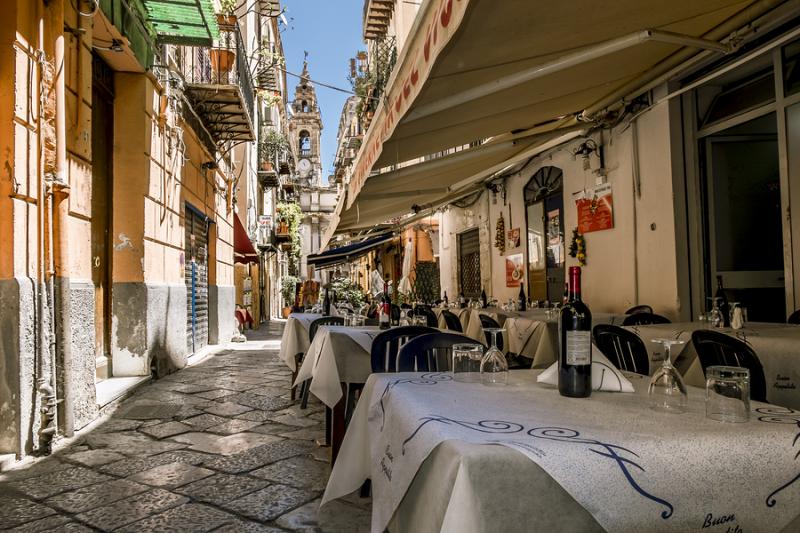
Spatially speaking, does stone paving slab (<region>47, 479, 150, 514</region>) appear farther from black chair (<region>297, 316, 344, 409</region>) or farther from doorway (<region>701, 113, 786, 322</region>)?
doorway (<region>701, 113, 786, 322</region>)

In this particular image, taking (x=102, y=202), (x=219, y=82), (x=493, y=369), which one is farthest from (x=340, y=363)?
(x=219, y=82)

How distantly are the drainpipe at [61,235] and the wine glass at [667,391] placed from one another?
4122mm

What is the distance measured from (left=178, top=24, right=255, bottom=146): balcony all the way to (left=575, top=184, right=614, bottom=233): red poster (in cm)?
A: 572

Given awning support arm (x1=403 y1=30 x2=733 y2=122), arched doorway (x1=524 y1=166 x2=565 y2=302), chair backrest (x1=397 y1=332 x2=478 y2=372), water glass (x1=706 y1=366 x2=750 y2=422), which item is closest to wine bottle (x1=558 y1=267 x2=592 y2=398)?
water glass (x1=706 y1=366 x2=750 y2=422)

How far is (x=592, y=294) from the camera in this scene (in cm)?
754

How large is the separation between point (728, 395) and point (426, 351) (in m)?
1.60

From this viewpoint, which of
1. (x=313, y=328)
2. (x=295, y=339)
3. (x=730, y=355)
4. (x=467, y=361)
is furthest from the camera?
(x=295, y=339)

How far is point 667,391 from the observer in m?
1.59

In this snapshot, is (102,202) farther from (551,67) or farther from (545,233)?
(545,233)

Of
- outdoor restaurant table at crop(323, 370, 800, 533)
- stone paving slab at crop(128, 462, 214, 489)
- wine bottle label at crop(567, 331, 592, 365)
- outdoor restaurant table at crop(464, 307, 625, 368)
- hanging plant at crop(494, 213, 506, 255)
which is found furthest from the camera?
hanging plant at crop(494, 213, 506, 255)

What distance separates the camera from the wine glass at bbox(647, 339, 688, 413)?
149 cm

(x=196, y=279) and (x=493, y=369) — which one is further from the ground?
(x=196, y=279)

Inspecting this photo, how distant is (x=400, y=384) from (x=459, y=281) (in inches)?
453

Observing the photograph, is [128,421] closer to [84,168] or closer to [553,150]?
[84,168]
